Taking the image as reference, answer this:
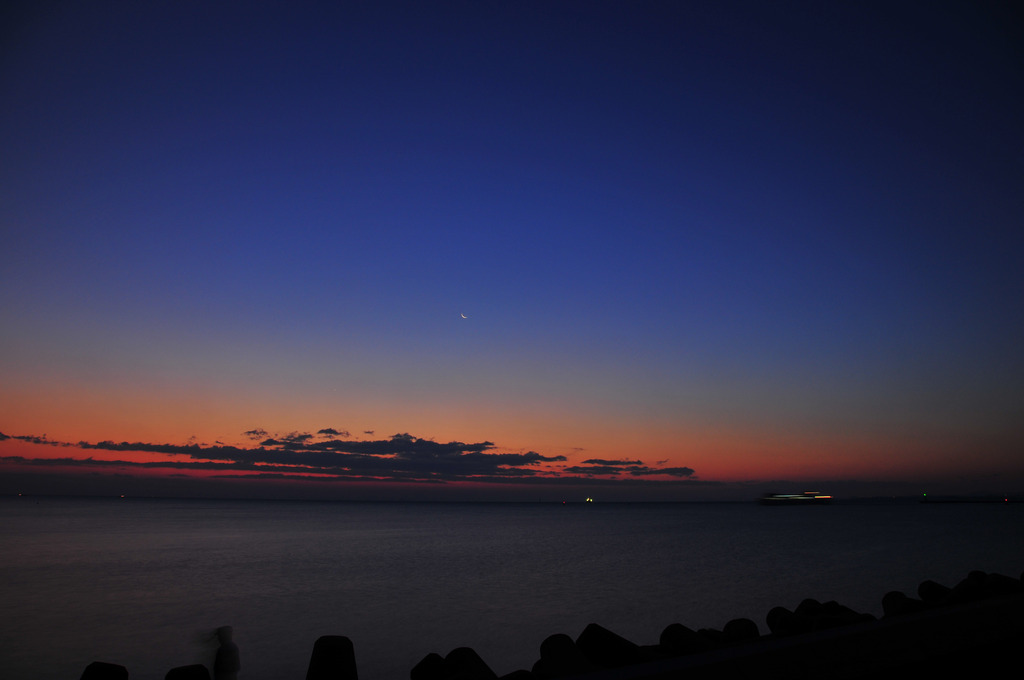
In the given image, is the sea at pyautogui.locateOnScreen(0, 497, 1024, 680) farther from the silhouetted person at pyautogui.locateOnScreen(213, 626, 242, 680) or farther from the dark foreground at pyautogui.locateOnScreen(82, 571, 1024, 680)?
the dark foreground at pyautogui.locateOnScreen(82, 571, 1024, 680)

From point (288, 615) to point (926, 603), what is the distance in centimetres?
1770

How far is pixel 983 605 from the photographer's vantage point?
199 inches

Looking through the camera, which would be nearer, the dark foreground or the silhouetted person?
the dark foreground

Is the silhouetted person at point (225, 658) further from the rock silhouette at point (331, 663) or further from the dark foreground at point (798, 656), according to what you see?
the rock silhouette at point (331, 663)

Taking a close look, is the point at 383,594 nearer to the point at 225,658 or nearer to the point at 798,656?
the point at 225,658

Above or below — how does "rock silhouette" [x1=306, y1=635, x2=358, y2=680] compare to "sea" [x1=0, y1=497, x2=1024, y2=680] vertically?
above

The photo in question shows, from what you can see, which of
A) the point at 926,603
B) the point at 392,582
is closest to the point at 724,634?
the point at 926,603

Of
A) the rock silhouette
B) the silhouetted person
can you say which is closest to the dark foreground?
the rock silhouette

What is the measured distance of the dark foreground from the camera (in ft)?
11.1

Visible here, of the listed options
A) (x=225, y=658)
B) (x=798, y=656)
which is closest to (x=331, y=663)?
(x=225, y=658)

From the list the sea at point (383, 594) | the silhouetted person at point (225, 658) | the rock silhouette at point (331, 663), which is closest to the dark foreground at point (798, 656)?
the rock silhouette at point (331, 663)

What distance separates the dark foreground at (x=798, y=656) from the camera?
339 cm

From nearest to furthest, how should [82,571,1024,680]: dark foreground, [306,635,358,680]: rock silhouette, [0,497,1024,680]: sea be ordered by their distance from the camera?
[82,571,1024,680]: dark foreground
[306,635,358,680]: rock silhouette
[0,497,1024,680]: sea

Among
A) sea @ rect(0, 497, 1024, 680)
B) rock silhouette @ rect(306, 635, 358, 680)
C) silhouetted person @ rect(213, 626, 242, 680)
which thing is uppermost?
rock silhouette @ rect(306, 635, 358, 680)
